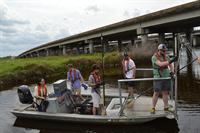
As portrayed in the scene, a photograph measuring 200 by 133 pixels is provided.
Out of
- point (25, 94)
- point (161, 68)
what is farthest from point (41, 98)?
point (161, 68)

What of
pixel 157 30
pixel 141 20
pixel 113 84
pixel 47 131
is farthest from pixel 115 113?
pixel 157 30

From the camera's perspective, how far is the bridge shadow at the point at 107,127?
12.7m

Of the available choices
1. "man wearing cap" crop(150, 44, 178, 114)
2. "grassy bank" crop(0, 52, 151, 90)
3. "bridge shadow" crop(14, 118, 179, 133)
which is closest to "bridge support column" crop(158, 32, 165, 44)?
"grassy bank" crop(0, 52, 151, 90)

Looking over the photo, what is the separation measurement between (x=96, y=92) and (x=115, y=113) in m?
1.09

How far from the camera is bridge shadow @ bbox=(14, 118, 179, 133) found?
12655mm

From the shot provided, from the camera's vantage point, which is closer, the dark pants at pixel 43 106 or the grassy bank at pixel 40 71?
the dark pants at pixel 43 106

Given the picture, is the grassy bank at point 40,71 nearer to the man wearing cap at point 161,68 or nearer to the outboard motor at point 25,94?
the outboard motor at point 25,94

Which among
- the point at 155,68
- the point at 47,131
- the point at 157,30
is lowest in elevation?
the point at 47,131

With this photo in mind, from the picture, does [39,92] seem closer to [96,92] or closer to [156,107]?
[96,92]

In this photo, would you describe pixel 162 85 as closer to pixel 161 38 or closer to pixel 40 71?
pixel 40 71

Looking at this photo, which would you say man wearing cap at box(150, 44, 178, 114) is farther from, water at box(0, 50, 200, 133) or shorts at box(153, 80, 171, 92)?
water at box(0, 50, 200, 133)

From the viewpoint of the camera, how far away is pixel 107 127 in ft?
42.7

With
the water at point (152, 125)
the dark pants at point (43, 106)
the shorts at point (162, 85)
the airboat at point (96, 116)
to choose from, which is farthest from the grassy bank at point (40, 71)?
the shorts at point (162, 85)

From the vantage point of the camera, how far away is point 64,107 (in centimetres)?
1425
